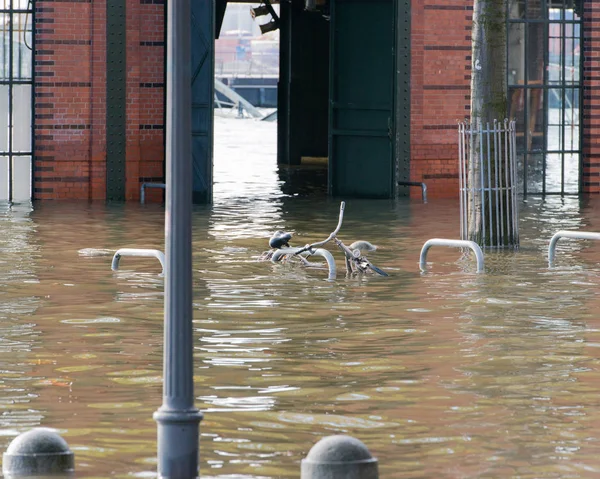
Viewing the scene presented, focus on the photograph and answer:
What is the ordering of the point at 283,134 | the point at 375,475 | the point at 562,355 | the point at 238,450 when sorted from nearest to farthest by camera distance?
the point at 375,475, the point at 238,450, the point at 562,355, the point at 283,134

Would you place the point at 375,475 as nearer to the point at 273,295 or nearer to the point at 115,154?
the point at 273,295

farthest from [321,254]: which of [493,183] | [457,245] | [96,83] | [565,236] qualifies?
[96,83]

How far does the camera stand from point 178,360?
6.02m

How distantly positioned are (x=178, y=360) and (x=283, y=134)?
30527mm

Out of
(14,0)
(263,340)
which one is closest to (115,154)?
(14,0)

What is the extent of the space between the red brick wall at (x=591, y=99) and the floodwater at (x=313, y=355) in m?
7.51

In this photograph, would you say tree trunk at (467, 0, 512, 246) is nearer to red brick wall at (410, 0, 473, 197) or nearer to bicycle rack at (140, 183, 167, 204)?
→ bicycle rack at (140, 183, 167, 204)

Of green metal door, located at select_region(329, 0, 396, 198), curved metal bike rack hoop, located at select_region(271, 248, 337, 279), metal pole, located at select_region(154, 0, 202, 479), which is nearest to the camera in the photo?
metal pole, located at select_region(154, 0, 202, 479)

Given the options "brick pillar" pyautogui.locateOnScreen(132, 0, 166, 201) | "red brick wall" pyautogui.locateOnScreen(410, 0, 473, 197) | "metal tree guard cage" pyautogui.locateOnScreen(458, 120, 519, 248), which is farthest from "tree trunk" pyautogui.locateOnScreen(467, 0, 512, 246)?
"brick pillar" pyautogui.locateOnScreen(132, 0, 166, 201)

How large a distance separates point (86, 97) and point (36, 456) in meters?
17.0

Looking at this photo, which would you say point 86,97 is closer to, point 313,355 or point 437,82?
point 437,82

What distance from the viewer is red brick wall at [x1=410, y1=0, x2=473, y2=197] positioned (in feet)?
77.4

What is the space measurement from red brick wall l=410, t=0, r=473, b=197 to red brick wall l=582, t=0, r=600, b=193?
2160mm

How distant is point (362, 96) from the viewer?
→ 2380cm
